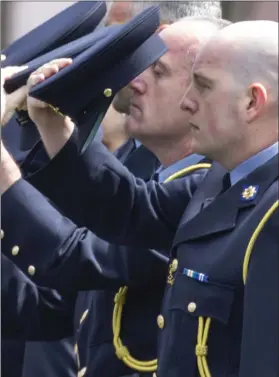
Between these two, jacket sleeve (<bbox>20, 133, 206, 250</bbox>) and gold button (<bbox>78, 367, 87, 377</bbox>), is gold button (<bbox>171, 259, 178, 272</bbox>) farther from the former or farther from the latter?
gold button (<bbox>78, 367, 87, 377</bbox>)

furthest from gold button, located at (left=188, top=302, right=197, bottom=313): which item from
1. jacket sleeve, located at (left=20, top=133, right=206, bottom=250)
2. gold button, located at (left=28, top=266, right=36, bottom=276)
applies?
gold button, located at (left=28, top=266, right=36, bottom=276)

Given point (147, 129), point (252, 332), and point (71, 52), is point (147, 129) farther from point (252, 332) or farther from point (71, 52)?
point (252, 332)

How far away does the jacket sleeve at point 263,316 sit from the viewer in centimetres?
111

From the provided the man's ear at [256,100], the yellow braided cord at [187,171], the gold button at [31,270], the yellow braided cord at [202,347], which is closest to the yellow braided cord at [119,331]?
the yellow braided cord at [187,171]

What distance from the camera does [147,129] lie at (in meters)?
1.52

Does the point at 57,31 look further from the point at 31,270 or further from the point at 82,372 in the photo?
the point at 82,372

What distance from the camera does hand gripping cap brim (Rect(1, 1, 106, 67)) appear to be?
1521mm

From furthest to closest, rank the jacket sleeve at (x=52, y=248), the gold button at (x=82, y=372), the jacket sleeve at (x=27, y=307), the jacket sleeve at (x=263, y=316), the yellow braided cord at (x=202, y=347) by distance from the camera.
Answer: the jacket sleeve at (x=27, y=307) → the gold button at (x=82, y=372) → the jacket sleeve at (x=52, y=248) → the yellow braided cord at (x=202, y=347) → the jacket sleeve at (x=263, y=316)

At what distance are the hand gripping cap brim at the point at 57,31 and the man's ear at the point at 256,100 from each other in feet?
1.53

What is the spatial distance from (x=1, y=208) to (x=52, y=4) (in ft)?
1.10

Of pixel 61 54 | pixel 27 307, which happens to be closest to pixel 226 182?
pixel 61 54

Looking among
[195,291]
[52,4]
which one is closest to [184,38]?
[52,4]

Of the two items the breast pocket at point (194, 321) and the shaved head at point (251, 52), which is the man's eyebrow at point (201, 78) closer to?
the shaved head at point (251, 52)

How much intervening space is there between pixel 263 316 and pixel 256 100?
0.86 feet
